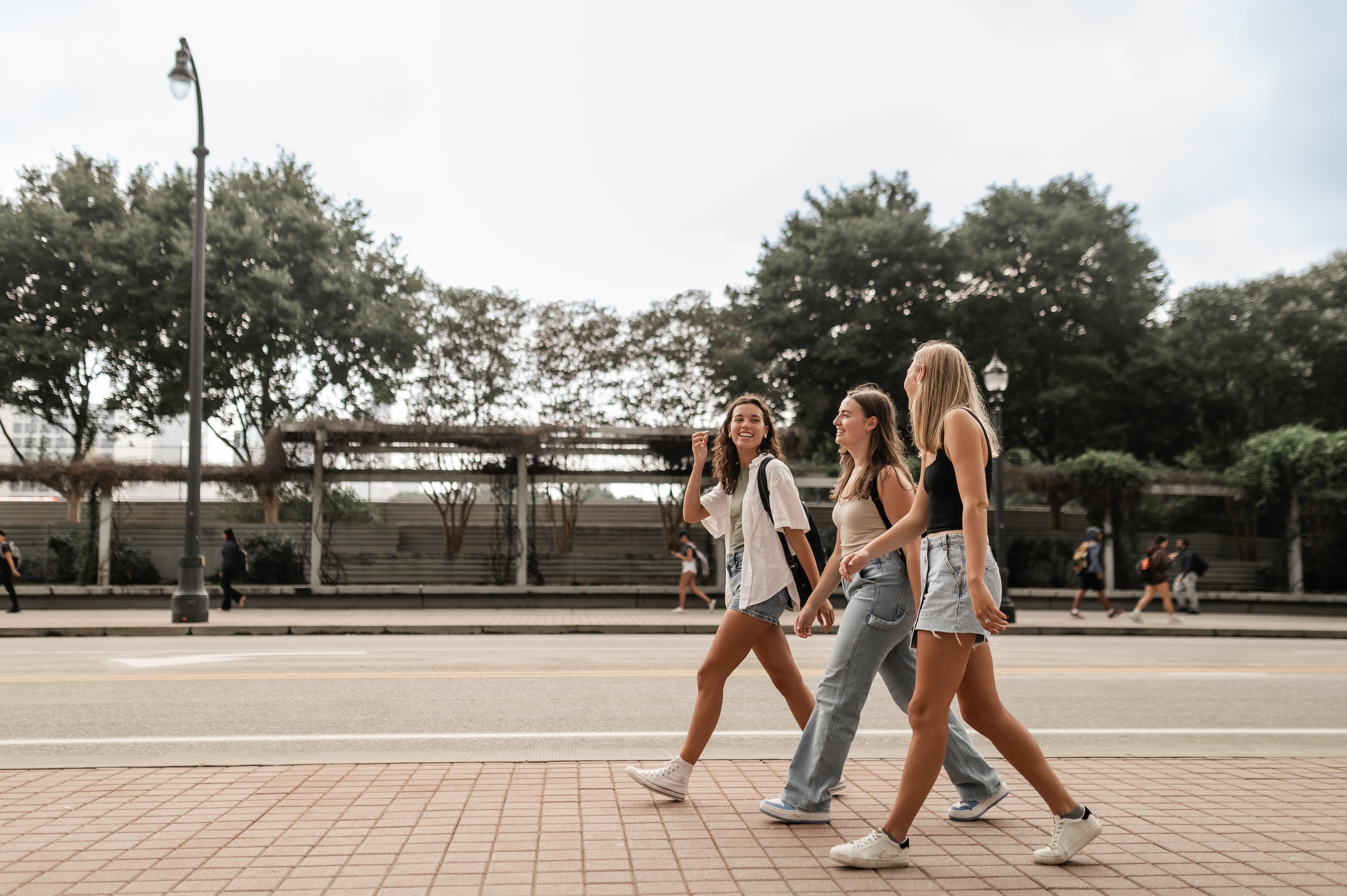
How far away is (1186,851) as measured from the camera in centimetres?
423

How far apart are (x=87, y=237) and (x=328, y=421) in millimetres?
13561

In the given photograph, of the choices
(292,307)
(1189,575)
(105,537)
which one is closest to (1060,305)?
(1189,575)

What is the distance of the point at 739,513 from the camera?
509cm

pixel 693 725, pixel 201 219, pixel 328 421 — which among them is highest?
pixel 201 219

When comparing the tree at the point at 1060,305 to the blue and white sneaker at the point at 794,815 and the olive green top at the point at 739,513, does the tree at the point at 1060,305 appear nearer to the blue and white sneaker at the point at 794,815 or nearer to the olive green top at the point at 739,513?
the olive green top at the point at 739,513

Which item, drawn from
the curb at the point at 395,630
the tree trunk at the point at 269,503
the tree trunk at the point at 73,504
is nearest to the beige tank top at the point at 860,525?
the curb at the point at 395,630

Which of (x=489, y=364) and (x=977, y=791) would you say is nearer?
(x=977, y=791)

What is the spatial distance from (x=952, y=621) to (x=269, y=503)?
68.9 ft

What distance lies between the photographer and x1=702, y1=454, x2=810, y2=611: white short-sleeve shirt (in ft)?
16.0

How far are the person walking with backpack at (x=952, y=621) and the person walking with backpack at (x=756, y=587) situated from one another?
75 cm

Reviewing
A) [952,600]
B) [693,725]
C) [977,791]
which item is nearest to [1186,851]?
[977,791]

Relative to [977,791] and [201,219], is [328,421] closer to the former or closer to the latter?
[201,219]

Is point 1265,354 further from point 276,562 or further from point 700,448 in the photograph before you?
point 700,448

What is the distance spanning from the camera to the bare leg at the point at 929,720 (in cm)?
397
